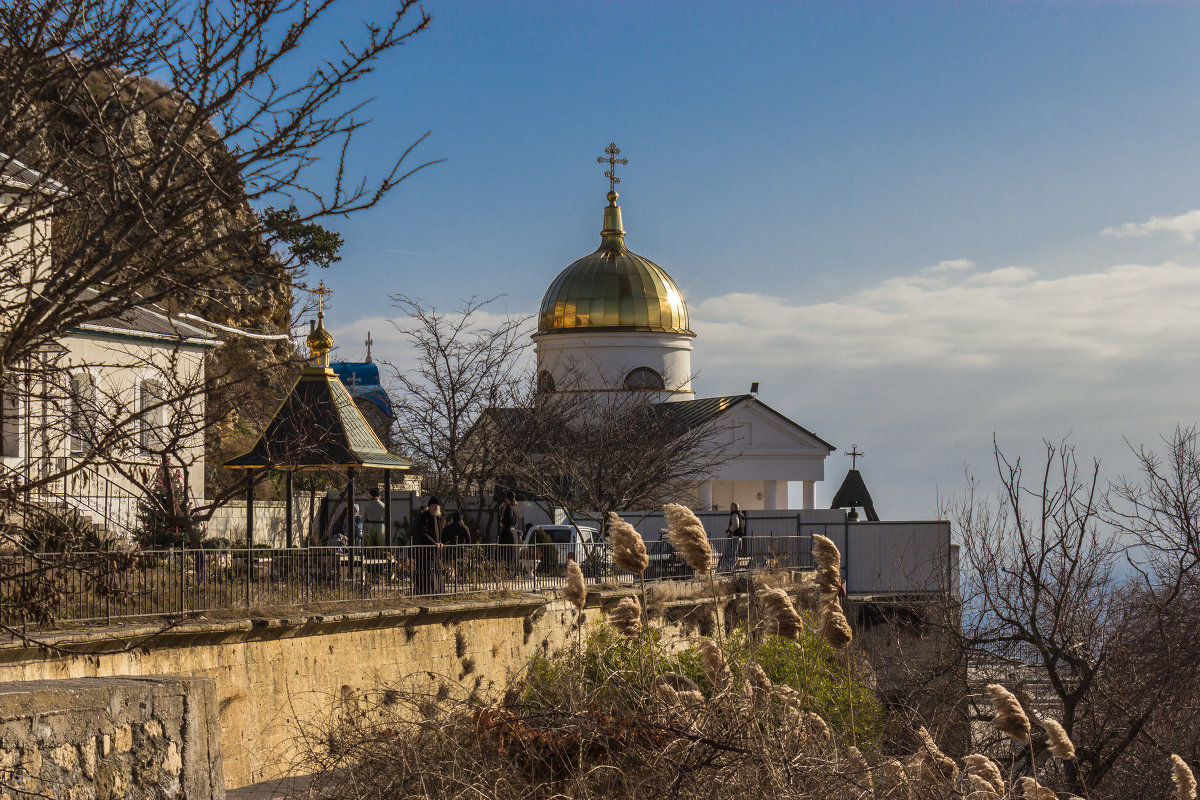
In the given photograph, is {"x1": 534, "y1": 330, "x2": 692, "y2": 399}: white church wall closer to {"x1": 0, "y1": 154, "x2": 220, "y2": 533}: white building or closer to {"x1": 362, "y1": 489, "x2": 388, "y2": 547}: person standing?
{"x1": 0, "y1": 154, "x2": 220, "y2": 533}: white building

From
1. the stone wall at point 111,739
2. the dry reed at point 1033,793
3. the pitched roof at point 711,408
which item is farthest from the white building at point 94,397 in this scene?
the pitched roof at point 711,408

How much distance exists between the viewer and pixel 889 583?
29984 millimetres

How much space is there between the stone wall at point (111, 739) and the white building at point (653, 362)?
37655mm

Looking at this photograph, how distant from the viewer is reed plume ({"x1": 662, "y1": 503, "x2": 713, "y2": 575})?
19.1 feet

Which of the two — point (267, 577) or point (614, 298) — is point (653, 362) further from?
point (267, 577)

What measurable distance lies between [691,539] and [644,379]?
4132cm

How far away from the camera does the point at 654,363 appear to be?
1884 inches

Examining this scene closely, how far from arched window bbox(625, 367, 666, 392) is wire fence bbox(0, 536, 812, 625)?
78.5ft

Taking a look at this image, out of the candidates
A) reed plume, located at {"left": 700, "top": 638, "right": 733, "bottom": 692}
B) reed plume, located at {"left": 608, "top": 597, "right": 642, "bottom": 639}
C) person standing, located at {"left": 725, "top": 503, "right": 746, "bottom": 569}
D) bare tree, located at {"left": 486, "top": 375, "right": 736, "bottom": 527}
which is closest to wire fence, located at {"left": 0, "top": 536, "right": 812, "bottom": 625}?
person standing, located at {"left": 725, "top": 503, "right": 746, "bottom": 569}

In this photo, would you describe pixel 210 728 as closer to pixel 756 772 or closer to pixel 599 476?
pixel 756 772

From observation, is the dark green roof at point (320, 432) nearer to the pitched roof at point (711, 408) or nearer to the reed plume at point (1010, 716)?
the reed plume at point (1010, 716)

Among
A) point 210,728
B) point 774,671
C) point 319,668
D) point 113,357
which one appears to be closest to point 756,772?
point 210,728

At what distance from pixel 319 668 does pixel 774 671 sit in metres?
5.32

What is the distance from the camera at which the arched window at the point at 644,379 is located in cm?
4678
